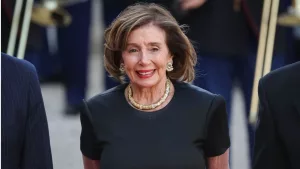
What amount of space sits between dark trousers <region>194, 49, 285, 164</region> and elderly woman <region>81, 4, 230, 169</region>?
1.27 meters

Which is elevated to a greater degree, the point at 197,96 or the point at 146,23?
the point at 146,23

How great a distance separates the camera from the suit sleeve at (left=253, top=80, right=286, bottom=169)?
11.1 ft

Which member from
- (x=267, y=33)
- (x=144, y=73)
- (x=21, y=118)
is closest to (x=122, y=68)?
(x=144, y=73)

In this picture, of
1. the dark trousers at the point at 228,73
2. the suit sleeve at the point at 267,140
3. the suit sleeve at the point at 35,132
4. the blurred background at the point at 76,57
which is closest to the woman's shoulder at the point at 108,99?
the suit sleeve at the point at 35,132

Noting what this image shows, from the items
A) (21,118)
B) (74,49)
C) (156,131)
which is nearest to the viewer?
(21,118)

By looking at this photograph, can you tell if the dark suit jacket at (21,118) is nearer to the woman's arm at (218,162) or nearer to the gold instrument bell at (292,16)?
the woman's arm at (218,162)

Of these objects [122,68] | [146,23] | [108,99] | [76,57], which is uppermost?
[76,57]

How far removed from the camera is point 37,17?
6.11 metres

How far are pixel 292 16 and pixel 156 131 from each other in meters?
1.97

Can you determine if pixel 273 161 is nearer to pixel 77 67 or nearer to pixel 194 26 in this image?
pixel 194 26

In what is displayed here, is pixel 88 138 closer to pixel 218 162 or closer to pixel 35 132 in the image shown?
pixel 35 132

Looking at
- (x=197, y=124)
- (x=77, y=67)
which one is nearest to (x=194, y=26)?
(x=197, y=124)

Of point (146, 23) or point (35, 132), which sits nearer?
point (35, 132)

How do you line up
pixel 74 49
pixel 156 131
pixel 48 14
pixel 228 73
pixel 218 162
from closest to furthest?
pixel 156 131
pixel 218 162
pixel 228 73
pixel 48 14
pixel 74 49
